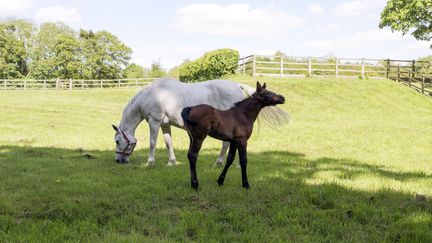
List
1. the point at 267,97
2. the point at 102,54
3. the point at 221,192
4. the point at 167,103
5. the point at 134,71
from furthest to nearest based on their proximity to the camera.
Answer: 1. the point at 134,71
2. the point at 102,54
3. the point at 167,103
4. the point at 267,97
5. the point at 221,192

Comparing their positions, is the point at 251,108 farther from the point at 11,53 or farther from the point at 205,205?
the point at 11,53

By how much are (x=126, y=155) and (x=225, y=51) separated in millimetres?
25117

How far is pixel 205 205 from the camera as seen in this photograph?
6074 millimetres

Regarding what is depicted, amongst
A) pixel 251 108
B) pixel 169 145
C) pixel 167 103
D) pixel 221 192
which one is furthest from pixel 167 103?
pixel 221 192

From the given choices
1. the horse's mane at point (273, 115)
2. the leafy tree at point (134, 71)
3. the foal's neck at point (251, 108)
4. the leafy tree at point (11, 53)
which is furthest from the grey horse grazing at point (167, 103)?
the leafy tree at point (11, 53)

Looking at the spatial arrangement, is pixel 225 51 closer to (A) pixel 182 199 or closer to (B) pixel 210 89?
(B) pixel 210 89

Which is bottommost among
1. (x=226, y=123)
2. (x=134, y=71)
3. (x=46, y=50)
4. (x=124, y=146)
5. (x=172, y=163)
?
(x=172, y=163)

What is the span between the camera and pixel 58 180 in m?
7.78

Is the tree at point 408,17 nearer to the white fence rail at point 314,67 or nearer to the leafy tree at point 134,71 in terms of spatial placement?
the white fence rail at point 314,67

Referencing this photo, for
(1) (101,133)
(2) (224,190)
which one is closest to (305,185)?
(2) (224,190)

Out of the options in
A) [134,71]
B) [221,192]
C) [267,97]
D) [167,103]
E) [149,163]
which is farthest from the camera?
[134,71]

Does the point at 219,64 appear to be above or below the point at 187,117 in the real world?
above

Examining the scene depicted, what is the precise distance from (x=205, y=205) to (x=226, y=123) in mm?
1511

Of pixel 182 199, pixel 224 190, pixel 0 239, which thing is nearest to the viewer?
pixel 0 239
